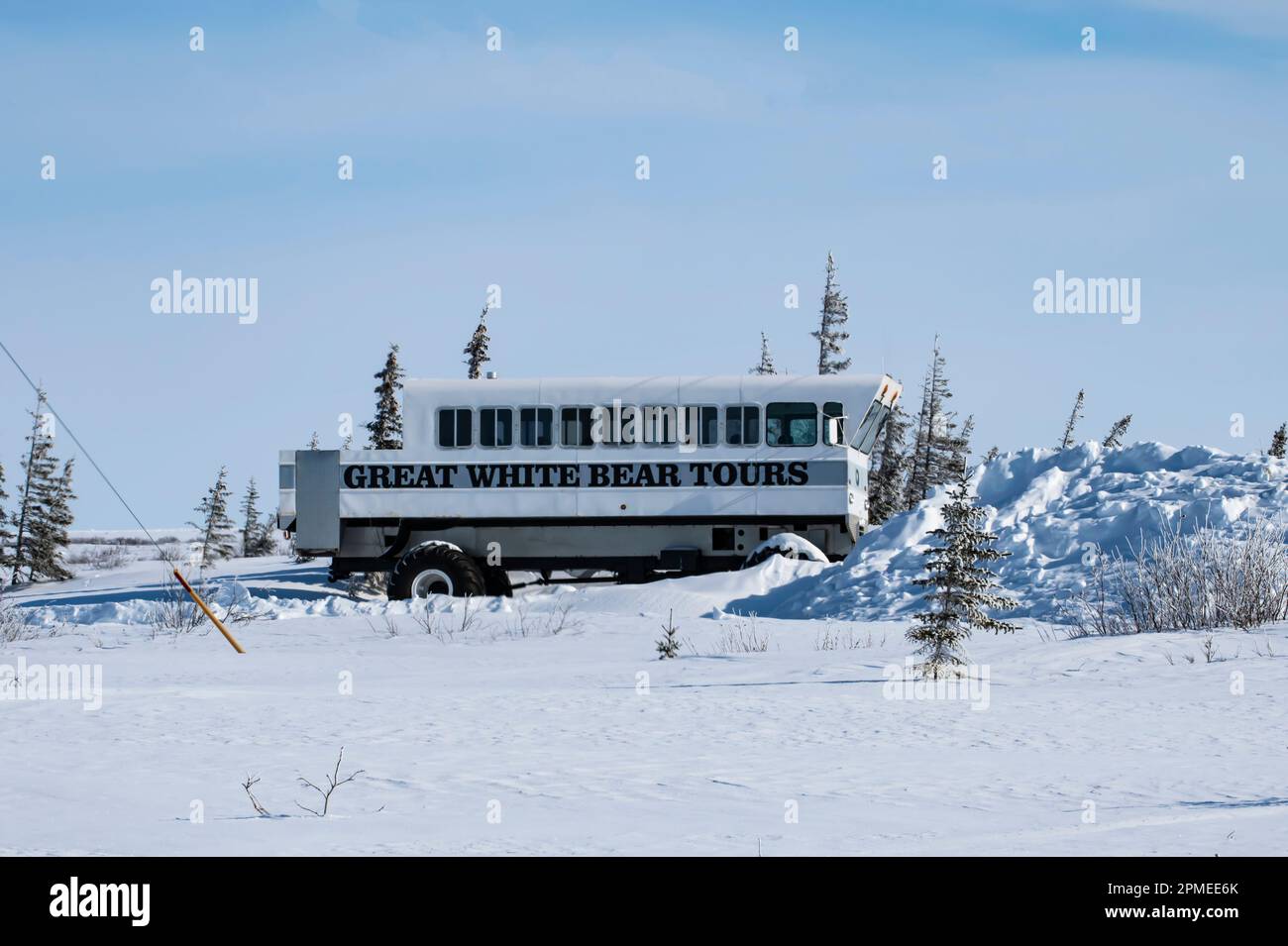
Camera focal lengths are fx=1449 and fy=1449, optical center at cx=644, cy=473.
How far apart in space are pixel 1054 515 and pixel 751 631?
7.39 m

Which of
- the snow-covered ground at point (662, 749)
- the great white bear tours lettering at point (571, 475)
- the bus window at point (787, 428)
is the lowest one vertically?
the snow-covered ground at point (662, 749)

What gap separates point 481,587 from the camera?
828 inches

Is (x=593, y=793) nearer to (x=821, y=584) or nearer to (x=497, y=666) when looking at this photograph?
(x=497, y=666)

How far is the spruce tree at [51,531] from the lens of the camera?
46062 mm

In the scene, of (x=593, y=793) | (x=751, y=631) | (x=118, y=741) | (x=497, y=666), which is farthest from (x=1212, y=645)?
(x=118, y=741)

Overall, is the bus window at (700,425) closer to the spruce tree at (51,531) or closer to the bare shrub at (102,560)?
the spruce tree at (51,531)

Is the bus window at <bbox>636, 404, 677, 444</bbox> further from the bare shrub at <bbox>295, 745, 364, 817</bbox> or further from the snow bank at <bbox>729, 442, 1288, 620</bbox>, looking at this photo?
the bare shrub at <bbox>295, 745, 364, 817</bbox>

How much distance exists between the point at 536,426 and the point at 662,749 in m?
12.9

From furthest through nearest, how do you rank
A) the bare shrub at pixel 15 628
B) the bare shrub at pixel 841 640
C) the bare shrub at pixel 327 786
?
1. the bare shrub at pixel 15 628
2. the bare shrub at pixel 841 640
3. the bare shrub at pixel 327 786

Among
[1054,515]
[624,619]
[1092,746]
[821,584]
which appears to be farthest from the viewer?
[1054,515]

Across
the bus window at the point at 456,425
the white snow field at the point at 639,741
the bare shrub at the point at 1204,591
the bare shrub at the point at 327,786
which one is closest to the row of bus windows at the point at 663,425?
the bus window at the point at 456,425

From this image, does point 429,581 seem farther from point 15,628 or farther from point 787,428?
point 787,428

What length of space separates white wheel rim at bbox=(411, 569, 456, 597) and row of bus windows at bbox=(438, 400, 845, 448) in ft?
7.42

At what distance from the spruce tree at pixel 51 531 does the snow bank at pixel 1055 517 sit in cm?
3319
